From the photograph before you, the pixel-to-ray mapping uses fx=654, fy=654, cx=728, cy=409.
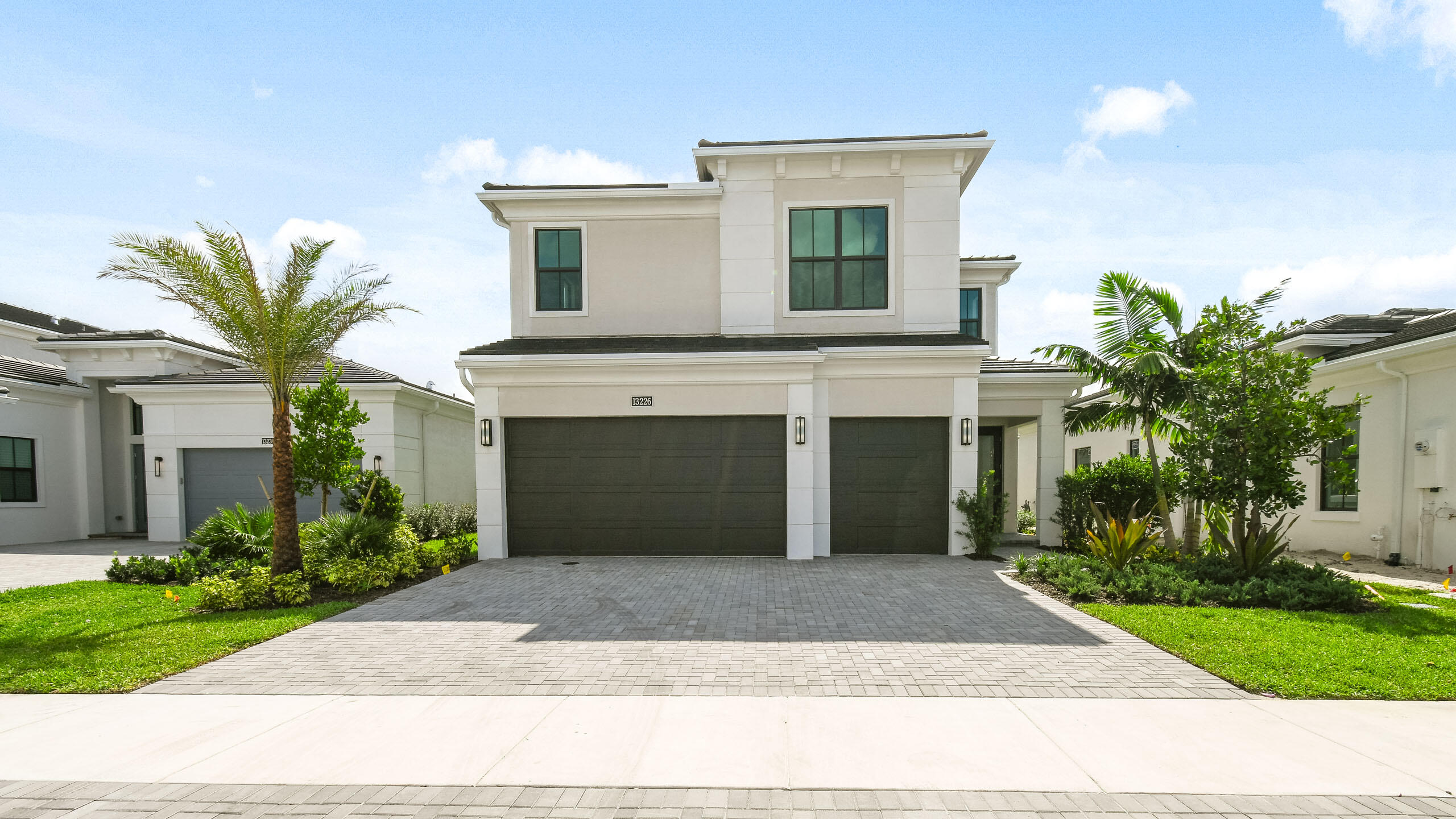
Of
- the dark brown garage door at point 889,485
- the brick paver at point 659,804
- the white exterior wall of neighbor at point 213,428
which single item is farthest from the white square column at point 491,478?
the brick paver at point 659,804

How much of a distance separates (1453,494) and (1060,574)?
676 cm

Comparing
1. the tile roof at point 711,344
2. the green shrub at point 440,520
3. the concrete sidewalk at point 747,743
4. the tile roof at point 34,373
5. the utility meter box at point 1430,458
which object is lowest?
the green shrub at point 440,520

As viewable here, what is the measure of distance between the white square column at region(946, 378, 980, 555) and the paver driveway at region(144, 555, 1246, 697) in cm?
205

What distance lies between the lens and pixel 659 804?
364 cm

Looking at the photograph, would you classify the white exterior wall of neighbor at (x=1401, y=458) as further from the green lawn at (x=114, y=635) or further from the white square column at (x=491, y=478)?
→ the green lawn at (x=114, y=635)

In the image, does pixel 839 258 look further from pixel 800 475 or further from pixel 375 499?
pixel 375 499

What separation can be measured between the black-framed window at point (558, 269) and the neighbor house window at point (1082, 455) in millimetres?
15385

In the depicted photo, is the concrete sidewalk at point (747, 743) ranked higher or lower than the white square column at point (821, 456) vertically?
lower

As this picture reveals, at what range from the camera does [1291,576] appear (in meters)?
8.64

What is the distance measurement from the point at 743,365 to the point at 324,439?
270 inches

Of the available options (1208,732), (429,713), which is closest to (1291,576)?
(1208,732)

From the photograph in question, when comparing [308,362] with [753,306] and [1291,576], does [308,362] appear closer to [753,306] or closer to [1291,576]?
[753,306]

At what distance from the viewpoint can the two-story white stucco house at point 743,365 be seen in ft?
39.4

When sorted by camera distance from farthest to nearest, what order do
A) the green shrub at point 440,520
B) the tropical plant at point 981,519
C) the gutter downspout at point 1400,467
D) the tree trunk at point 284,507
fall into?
the green shrub at point 440,520
the tropical plant at point 981,519
the gutter downspout at point 1400,467
the tree trunk at point 284,507
